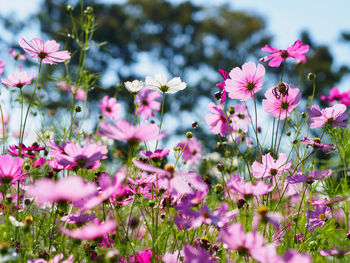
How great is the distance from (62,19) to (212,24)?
4.75 meters

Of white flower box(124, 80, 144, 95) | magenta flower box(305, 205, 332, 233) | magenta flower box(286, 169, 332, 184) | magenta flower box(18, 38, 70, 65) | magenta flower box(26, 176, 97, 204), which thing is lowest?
magenta flower box(305, 205, 332, 233)

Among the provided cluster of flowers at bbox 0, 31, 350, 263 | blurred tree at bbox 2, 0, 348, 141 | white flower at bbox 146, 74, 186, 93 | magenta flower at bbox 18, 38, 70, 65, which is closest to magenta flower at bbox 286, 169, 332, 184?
cluster of flowers at bbox 0, 31, 350, 263

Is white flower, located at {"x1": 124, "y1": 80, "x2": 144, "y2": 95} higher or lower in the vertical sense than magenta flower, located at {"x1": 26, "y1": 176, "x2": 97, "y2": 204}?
higher

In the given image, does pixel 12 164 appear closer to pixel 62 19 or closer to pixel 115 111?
pixel 115 111

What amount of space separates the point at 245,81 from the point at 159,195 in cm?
41

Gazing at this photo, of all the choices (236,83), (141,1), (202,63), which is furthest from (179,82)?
(141,1)

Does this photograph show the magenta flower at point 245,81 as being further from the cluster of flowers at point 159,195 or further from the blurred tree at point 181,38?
the blurred tree at point 181,38

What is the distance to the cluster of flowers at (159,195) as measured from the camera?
52 centimetres

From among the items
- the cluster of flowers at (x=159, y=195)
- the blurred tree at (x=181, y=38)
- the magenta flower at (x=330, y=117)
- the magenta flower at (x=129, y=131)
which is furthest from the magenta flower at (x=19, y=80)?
the blurred tree at (x=181, y=38)

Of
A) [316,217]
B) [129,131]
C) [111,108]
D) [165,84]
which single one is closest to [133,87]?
[165,84]

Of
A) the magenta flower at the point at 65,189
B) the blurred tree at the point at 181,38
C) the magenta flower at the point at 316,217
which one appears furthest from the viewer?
the blurred tree at the point at 181,38

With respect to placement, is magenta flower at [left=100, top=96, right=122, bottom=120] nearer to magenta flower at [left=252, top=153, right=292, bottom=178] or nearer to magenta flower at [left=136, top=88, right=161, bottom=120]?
magenta flower at [left=136, top=88, right=161, bottom=120]

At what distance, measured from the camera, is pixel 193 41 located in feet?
35.4

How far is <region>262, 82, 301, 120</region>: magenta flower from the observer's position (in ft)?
2.95
